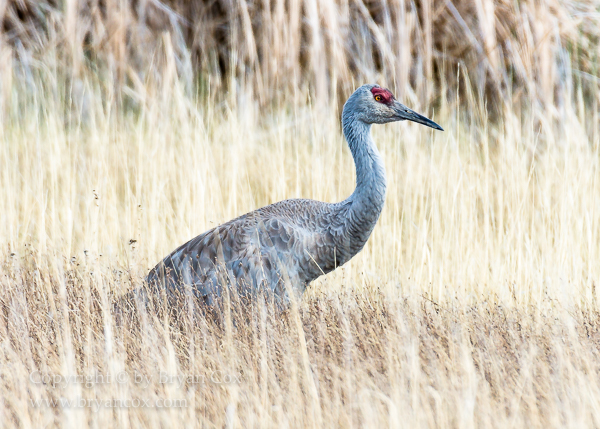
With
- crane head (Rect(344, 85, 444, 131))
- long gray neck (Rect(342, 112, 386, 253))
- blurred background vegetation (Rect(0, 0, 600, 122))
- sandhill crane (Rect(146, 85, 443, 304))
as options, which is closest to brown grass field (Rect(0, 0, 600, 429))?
blurred background vegetation (Rect(0, 0, 600, 122))

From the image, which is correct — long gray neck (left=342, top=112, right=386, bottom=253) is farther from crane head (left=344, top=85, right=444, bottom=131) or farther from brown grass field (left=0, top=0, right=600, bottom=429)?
brown grass field (left=0, top=0, right=600, bottom=429)

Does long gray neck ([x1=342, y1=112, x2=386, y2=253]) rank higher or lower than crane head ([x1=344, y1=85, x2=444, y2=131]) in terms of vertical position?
lower

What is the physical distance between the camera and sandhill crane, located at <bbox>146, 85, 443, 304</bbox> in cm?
452

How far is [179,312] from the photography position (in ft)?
13.9

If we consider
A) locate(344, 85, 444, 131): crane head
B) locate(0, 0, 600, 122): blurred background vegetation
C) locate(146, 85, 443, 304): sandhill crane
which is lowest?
locate(146, 85, 443, 304): sandhill crane

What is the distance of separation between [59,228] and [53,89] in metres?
1.90

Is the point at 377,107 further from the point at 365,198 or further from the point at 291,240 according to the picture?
the point at 291,240

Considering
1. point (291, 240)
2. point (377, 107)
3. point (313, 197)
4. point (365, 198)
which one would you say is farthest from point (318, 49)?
point (291, 240)

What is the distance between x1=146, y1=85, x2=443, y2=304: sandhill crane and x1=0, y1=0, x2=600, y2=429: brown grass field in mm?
249

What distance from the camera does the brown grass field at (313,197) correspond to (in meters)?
3.35

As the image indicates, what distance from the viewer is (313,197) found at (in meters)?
6.03

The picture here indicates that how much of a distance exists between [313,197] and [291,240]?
152 centimetres

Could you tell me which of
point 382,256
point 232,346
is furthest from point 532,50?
point 232,346

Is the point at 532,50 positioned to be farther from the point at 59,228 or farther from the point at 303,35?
the point at 59,228
